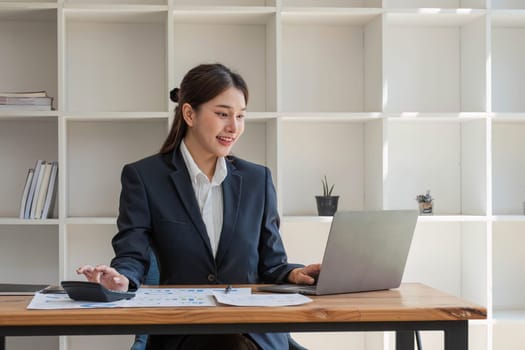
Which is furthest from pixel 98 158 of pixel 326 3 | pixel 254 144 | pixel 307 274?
pixel 307 274

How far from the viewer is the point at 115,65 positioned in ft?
12.9

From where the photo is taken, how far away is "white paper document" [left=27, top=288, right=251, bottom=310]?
5.97 ft

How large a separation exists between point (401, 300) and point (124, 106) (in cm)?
230

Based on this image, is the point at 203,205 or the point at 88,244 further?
the point at 88,244

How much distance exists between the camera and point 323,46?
4.03 metres

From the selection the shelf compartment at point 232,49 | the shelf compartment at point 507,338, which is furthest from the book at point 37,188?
the shelf compartment at point 507,338

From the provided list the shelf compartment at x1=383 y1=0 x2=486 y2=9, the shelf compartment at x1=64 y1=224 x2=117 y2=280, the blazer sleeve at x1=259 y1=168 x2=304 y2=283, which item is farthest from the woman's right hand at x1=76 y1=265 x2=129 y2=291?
the shelf compartment at x1=383 y1=0 x2=486 y2=9

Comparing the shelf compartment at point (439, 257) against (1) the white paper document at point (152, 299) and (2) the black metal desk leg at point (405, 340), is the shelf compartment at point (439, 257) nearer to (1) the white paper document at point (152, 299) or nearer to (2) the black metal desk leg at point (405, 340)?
(2) the black metal desk leg at point (405, 340)

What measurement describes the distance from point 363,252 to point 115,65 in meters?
2.24

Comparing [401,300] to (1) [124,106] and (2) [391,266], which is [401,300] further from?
(1) [124,106]

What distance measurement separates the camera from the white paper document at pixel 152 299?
1.82 metres

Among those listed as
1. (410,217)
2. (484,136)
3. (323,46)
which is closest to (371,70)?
(323,46)

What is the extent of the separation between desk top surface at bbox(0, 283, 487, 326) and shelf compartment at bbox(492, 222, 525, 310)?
7.46ft

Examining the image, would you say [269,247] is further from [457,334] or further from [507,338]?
[507,338]
